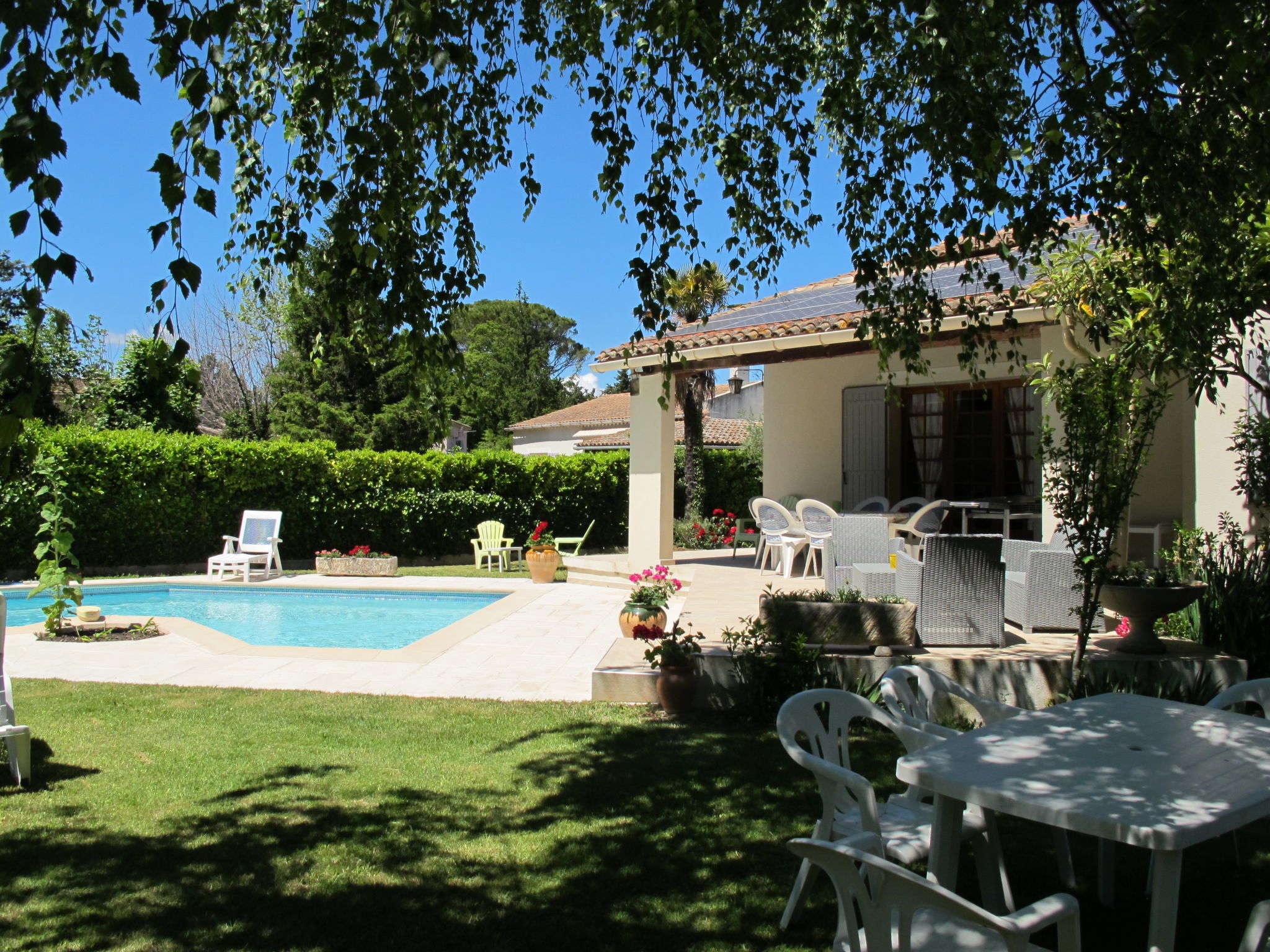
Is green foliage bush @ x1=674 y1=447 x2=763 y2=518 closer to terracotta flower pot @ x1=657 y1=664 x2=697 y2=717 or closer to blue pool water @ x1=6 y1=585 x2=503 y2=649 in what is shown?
blue pool water @ x1=6 y1=585 x2=503 y2=649

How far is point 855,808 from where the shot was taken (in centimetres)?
354

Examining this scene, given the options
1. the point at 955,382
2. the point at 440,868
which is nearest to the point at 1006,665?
the point at 440,868

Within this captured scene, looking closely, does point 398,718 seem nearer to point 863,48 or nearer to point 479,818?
point 479,818

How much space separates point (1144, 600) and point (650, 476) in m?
7.93

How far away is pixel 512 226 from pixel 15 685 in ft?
18.0

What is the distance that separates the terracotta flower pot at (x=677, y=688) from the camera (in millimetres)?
6184

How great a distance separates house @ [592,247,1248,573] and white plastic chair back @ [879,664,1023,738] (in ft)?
20.9

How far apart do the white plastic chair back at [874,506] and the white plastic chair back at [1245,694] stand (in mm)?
9537

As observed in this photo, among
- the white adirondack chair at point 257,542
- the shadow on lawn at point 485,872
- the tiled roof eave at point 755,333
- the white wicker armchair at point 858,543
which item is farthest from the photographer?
the white adirondack chair at point 257,542

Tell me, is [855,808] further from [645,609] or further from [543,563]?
[543,563]

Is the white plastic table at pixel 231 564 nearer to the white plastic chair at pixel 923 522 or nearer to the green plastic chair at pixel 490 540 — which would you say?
the green plastic chair at pixel 490 540

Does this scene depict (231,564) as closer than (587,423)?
Yes

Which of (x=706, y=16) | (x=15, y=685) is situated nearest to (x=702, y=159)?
(x=706, y=16)

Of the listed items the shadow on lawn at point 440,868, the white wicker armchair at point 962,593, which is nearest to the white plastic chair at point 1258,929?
the shadow on lawn at point 440,868
